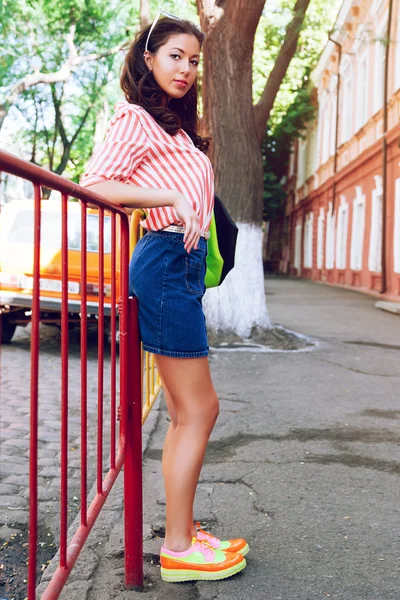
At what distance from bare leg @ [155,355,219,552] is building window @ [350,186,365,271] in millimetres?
18295

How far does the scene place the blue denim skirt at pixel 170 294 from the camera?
2.17 m

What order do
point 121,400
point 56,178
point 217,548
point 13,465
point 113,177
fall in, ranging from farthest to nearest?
point 13,465
point 217,548
point 121,400
point 113,177
point 56,178

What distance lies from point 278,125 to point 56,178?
29.0m

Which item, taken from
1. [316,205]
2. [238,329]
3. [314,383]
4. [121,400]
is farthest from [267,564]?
[316,205]

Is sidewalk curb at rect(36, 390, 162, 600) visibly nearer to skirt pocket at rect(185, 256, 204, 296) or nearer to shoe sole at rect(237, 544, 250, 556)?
shoe sole at rect(237, 544, 250, 556)

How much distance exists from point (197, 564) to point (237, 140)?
248 inches

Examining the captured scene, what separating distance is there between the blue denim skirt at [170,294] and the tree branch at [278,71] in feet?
21.2

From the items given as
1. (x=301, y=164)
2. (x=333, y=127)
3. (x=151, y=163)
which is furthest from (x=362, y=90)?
(x=151, y=163)

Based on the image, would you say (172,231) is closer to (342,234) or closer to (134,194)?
(134,194)

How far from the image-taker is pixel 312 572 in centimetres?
248

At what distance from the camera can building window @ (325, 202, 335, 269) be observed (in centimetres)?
2477

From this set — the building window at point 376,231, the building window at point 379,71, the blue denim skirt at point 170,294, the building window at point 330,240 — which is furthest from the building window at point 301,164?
the blue denim skirt at point 170,294

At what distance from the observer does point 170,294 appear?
7.09ft

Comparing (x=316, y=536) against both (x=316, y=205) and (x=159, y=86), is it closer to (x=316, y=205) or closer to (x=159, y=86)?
(x=159, y=86)
